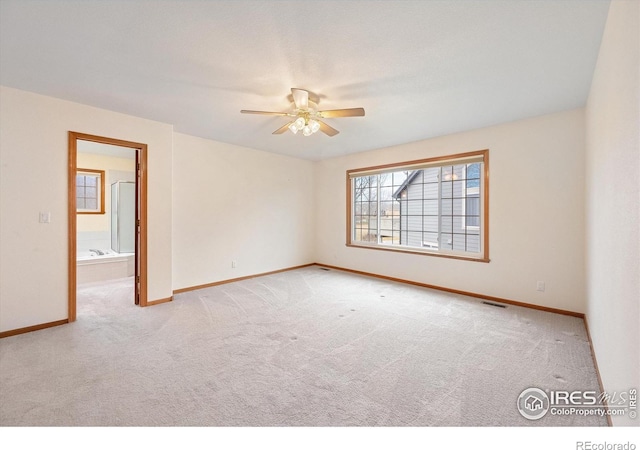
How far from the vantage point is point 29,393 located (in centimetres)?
182

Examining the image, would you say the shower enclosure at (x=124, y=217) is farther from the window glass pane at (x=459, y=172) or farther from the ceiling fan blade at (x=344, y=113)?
the window glass pane at (x=459, y=172)

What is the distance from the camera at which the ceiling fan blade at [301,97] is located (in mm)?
2521

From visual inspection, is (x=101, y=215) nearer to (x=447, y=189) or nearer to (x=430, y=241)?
(x=430, y=241)

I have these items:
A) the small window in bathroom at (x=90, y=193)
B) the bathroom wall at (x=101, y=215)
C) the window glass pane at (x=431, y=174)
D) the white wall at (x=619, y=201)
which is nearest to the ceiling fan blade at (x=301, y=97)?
the white wall at (x=619, y=201)

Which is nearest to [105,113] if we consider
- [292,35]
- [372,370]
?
[292,35]

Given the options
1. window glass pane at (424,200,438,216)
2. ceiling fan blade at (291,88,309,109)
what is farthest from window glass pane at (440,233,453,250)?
ceiling fan blade at (291,88,309,109)

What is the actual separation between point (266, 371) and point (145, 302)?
2414 mm

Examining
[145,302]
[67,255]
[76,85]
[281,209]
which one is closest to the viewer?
[76,85]

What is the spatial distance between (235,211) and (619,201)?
4679 millimetres

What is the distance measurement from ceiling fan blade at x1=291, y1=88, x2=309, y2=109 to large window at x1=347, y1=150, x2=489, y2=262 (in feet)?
8.50

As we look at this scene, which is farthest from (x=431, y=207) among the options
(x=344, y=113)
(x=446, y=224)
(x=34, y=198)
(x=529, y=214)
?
(x=34, y=198)

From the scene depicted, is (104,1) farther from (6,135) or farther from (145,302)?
(145,302)

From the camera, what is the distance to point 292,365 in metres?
2.19
